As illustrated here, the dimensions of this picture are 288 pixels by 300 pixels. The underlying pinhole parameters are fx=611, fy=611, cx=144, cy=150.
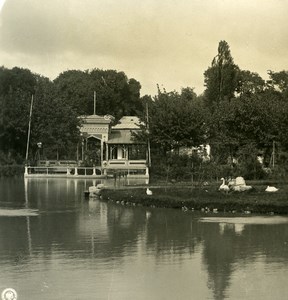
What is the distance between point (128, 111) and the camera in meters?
76.8

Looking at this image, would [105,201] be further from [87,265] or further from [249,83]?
[249,83]

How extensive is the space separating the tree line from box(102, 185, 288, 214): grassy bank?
14.9 feet

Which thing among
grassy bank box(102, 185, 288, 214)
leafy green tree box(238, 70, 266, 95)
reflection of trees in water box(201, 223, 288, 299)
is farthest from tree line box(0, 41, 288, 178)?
reflection of trees in water box(201, 223, 288, 299)

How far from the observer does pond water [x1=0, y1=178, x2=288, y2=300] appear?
8625 millimetres

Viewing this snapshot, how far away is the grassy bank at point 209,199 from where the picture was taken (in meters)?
18.5

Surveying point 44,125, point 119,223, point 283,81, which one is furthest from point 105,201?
point 283,81

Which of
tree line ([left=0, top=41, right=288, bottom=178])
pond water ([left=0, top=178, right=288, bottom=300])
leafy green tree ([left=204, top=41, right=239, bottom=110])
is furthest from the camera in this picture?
leafy green tree ([left=204, top=41, right=239, bottom=110])

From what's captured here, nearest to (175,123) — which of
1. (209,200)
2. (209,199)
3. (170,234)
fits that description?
(209,199)

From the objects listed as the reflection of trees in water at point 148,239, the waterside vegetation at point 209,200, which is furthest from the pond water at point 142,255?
the waterside vegetation at point 209,200

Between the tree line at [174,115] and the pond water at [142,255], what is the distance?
9800 millimetres

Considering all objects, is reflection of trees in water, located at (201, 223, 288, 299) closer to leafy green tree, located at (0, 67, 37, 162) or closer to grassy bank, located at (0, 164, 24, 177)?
grassy bank, located at (0, 164, 24, 177)

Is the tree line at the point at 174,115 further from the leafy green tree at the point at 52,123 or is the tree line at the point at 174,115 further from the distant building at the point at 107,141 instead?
the distant building at the point at 107,141

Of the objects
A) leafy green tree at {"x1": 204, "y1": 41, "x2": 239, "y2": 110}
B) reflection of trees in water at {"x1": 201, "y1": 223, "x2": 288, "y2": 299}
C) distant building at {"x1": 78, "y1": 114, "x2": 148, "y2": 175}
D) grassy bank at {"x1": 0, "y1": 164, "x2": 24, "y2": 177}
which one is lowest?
reflection of trees in water at {"x1": 201, "y1": 223, "x2": 288, "y2": 299}

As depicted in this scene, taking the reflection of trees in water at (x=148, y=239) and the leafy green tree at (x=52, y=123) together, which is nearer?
the reflection of trees in water at (x=148, y=239)
